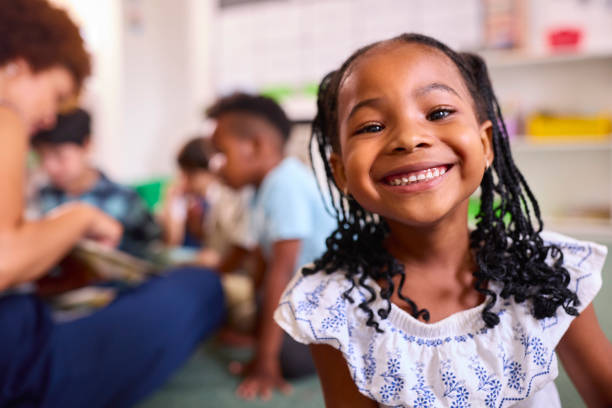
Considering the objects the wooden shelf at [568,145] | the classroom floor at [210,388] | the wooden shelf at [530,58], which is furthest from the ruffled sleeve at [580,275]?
the wooden shelf at [530,58]

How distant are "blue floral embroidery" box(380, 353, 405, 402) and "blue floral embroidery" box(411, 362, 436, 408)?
0.05ft

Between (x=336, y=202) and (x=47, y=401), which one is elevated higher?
(x=336, y=202)

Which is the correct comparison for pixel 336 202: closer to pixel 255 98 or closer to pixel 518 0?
pixel 255 98

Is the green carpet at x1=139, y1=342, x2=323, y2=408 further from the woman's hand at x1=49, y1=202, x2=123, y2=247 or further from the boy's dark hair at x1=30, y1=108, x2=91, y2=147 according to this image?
the boy's dark hair at x1=30, y1=108, x2=91, y2=147

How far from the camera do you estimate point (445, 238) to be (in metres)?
0.55

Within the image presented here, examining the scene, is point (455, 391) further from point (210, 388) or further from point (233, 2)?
point (233, 2)

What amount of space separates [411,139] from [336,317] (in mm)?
210

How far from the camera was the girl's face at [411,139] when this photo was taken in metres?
0.46

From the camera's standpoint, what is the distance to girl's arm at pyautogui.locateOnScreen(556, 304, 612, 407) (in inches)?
19.5

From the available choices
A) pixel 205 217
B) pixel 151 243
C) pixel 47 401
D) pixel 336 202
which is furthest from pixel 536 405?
pixel 205 217

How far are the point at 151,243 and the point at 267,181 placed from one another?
→ 82cm

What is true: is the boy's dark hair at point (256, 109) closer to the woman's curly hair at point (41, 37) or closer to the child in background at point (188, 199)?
the woman's curly hair at point (41, 37)

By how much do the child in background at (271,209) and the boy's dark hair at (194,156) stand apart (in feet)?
2.35

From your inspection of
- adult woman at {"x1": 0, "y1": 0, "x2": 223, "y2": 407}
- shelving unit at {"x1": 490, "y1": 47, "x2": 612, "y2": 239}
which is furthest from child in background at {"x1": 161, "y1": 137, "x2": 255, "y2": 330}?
shelving unit at {"x1": 490, "y1": 47, "x2": 612, "y2": 239}
